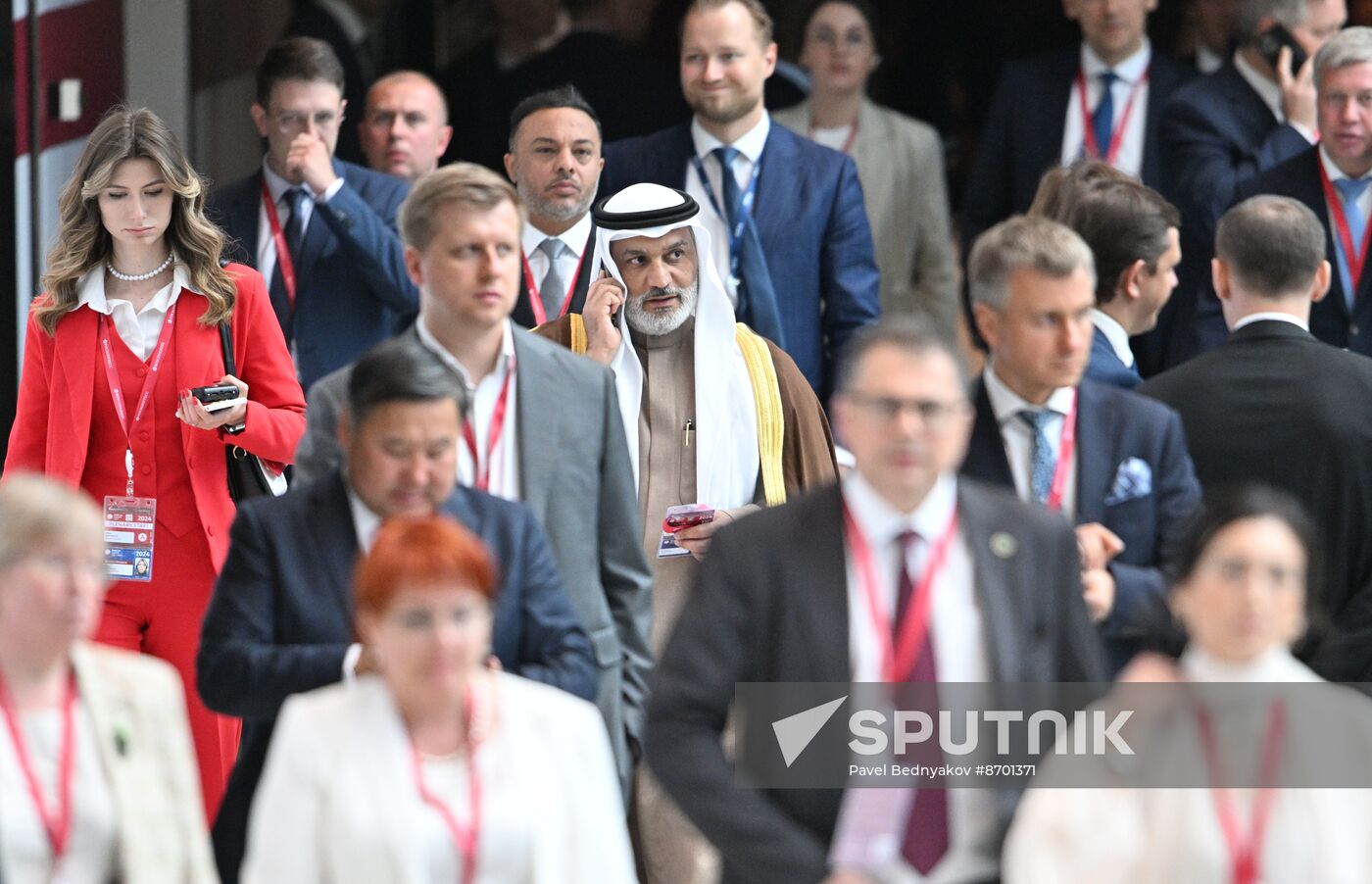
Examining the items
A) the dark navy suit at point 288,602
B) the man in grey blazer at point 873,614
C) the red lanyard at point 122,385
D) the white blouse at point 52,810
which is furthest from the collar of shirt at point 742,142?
the white blouse at point 52,810

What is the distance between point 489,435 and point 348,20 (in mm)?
4909

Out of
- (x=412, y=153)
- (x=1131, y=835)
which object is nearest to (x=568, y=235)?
(x=412, y=153)

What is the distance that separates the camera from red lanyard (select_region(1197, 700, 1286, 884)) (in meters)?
3.68

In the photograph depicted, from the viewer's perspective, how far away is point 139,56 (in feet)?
26.6

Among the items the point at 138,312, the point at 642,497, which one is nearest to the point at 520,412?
the point at 642,497

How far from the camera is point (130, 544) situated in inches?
219

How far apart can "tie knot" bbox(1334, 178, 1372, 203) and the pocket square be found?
244 cm

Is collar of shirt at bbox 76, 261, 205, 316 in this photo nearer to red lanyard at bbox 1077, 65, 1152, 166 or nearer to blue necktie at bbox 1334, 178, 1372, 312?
blue necktie at bbox 1334, 178, 1372, 312

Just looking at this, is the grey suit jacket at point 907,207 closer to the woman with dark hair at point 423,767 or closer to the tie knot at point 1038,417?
the tie knot at point 1038,417

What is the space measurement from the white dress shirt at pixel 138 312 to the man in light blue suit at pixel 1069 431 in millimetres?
2035

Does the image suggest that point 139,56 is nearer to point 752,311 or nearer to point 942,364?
point 752,311

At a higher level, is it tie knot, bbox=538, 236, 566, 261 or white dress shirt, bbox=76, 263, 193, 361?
tie knot, bbox=538, 236, 566, 261

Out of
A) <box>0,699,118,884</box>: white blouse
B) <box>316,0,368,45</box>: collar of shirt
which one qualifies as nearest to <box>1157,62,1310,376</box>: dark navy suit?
<box>316,0,368,45</box>: collar of shirt

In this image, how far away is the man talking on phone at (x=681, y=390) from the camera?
219 inches
